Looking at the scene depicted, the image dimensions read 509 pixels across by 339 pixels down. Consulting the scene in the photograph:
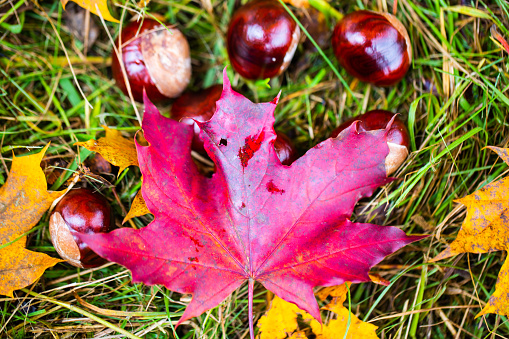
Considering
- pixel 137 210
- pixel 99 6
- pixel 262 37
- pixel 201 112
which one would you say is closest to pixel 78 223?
pixel 137 210

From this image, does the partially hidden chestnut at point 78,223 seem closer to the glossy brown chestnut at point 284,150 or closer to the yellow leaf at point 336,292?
the glossy brown chestnut at point 284,150

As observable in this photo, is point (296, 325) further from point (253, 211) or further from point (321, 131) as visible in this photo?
point (321, 131)

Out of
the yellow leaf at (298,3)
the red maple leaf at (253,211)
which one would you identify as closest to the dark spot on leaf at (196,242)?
the red maple leaf at (253,211)

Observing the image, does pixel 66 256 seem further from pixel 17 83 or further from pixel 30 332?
pixel 17 83

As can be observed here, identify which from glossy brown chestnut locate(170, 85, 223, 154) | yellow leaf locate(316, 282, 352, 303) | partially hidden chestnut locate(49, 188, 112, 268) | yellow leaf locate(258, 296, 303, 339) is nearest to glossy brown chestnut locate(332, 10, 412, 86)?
glossy brown chestnut locate(170, 85, 223, 154)

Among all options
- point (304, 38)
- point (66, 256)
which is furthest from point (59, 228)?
point (304, 38)
